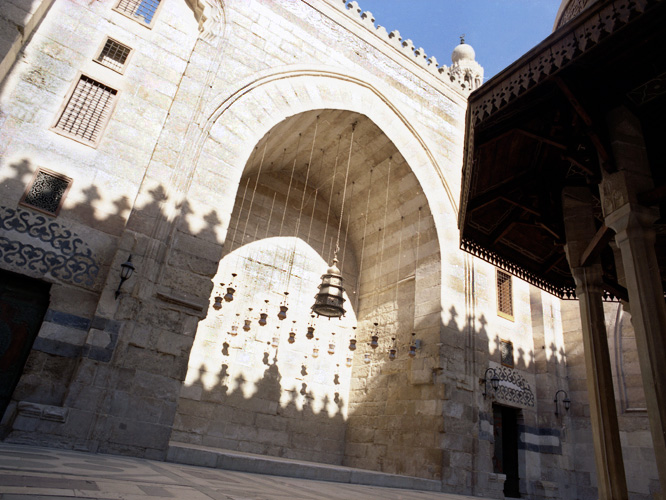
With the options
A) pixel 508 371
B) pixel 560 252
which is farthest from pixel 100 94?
pixel 508 371

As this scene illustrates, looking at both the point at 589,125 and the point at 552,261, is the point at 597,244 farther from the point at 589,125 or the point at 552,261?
the point at 552,261

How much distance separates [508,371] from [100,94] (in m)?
11.0

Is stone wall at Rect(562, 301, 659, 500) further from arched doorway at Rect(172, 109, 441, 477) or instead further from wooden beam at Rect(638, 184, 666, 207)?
wooden beam at Rect(638, 184, 666, 207)

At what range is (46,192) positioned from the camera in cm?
613

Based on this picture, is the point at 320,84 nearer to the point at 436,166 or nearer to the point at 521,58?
the point at 436,166

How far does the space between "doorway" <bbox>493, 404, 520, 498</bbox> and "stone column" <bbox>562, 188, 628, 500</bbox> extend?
685 cm

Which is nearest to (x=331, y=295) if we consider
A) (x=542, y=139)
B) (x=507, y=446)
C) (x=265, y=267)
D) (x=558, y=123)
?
(x=265, y=267)

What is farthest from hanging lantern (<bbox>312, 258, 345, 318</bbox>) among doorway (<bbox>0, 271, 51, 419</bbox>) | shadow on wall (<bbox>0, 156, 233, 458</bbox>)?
doorway (<bbox>0, 271, 51, 419</bbox>)

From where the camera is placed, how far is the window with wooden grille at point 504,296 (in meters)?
11.9

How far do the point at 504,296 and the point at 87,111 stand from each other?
36.0ft

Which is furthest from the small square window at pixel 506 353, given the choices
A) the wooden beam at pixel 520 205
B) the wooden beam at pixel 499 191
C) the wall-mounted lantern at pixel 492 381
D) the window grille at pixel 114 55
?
the window grille at pixel 114 55

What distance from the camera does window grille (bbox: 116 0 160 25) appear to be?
7730 millimetres

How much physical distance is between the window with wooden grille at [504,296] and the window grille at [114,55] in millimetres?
10343

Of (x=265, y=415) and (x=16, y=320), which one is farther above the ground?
(x=16, y=320)
